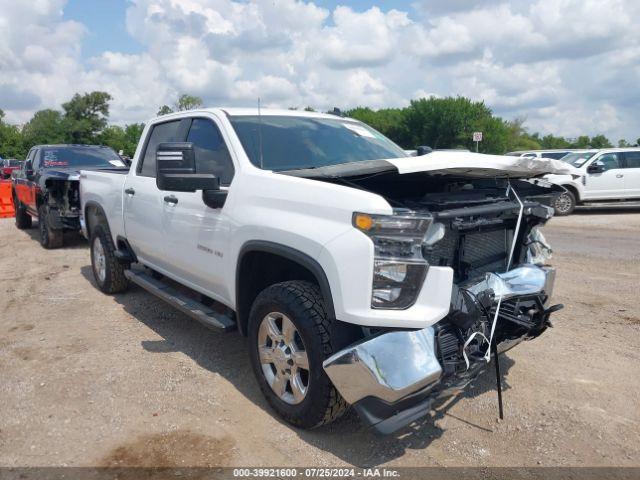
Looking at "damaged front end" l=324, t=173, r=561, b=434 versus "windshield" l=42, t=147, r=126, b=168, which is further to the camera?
"windshield" l=42, t=147, r=126, b=168

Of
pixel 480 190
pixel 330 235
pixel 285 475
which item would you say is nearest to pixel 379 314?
pixel 330 235

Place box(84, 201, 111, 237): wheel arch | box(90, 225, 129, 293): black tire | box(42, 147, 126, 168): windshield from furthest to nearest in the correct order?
box(42, 147, 126, 168): windshield
box(84, 201, 111, 237): wheel arch
box(90, 225, 129, 293): black tire

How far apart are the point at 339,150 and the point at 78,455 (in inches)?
106

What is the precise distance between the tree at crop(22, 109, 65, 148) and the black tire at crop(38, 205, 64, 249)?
67.4 metres

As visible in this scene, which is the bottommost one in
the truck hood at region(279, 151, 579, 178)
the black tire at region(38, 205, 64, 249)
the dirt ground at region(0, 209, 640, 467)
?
the dirt ground at region(0, 209, 640, 467)

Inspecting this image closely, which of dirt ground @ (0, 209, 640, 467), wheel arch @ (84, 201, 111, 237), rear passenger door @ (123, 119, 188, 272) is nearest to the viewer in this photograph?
dirt ground @ (0, 209, 640, 467)

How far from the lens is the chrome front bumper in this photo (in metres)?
2.67

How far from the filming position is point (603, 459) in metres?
3.05

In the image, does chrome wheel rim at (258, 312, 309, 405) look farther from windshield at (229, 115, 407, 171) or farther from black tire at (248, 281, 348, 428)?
windshield at (229, 115, 407, 171)

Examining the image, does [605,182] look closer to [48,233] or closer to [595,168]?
[595,168]

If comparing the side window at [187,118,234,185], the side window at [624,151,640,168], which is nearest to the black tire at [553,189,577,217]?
the side window at [624,151,640,168]

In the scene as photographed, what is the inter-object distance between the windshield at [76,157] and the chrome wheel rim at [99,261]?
4.18 m

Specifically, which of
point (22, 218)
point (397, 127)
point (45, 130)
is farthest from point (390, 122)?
point (22, 218)

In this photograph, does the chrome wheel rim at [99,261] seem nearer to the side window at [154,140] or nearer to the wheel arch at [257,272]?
the side window at [154,140]
